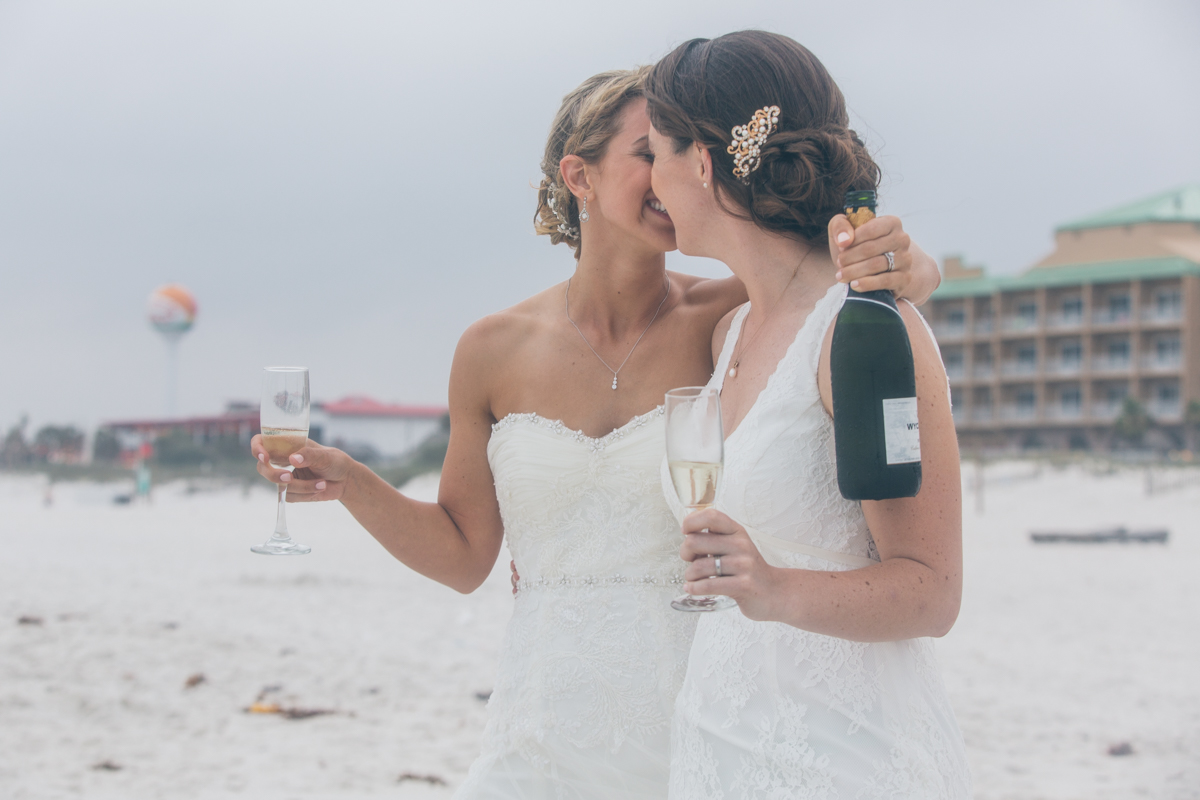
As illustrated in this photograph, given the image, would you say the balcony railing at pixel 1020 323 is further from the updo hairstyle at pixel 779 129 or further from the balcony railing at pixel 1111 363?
the updo hairstyle at pixel 779 129

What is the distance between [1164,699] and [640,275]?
9.60 meters

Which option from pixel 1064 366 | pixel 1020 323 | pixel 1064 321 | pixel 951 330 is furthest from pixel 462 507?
pixel 951 330

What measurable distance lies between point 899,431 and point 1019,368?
52.1 meters

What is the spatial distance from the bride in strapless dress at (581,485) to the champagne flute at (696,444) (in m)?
1.23

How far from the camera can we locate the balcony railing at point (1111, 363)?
47.0 m

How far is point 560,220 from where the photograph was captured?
11.8ft

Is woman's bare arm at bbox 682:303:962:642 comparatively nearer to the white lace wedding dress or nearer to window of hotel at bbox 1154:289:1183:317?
the white lace wedding dress

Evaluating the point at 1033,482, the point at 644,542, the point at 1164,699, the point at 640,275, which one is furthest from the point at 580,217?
the point at 1033,482

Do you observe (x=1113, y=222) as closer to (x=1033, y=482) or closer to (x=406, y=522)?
(x=1033, y=482)

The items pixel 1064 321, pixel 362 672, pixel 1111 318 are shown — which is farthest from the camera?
pixel 1064 321

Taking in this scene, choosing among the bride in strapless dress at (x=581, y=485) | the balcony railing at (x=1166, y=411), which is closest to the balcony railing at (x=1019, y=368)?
the balcony railing at (x=1166, y=411)

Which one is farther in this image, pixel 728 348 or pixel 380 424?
pixel 380 424

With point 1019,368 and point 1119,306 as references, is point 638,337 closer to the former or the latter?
point 1019,368

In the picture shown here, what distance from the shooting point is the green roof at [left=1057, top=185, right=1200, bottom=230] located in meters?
49.7
